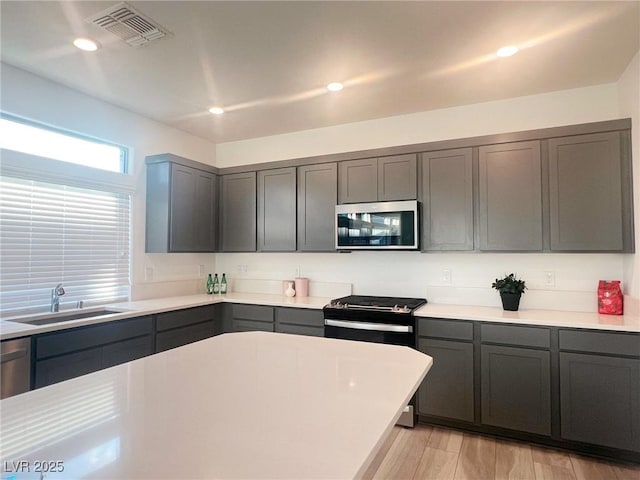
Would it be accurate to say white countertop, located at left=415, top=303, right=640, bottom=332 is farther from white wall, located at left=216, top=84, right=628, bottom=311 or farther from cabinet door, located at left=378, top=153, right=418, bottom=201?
cabinet door, located at left=378, top=153, right=418, bottom=201

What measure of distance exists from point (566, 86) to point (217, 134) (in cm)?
329

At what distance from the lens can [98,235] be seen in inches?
127

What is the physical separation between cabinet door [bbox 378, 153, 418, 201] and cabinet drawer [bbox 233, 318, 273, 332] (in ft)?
5.09

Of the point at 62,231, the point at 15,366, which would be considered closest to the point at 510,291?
the point at 15,366

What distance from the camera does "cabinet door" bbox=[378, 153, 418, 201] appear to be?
323 cm

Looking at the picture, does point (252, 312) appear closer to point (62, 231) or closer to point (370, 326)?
point (370, 326)

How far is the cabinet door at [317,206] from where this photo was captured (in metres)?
3.56

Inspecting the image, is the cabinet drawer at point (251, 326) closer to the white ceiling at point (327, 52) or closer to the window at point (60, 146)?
the window at point (60, 146)

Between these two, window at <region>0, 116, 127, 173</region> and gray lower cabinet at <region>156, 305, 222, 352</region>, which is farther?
gray lower cabinet at <region>156, 305, 222, 352</region>

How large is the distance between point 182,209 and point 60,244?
1054 millimetres

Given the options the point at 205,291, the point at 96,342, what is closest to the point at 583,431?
the point at 96,342

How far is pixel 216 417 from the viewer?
Result: 98cm

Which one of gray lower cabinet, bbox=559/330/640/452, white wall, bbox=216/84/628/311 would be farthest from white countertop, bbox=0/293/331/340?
gray lower cabinet, bbox=559/330/640/452

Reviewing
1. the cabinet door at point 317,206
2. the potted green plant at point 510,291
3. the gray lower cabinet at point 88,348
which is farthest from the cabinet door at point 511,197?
the gray lower cabinet at point 88,348
